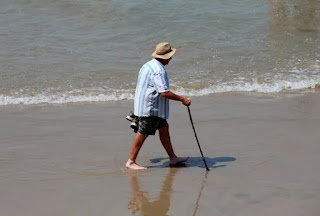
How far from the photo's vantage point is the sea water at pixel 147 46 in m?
10.0

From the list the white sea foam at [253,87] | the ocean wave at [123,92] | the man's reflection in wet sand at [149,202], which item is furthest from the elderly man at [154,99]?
the white sea foam at [253,87]

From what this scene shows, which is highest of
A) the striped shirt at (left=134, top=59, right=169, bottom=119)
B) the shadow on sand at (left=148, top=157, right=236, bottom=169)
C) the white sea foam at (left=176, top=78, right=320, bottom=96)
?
the striped shirt at (left=134, top=59, right=169, bottom=119)

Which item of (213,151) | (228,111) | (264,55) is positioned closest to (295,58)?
(264,55)

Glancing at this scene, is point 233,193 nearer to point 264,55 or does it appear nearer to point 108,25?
point 264,55

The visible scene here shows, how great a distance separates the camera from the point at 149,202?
5133 millimetres

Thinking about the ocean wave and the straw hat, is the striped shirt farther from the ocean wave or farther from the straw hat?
the ocean wave

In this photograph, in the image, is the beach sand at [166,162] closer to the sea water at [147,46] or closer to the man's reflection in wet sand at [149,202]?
the man's reflection in wet sand at [149,202]

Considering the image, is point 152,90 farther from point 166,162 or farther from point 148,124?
point 166,162

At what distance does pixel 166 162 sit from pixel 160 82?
42.5 inches

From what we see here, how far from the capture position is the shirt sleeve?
225 inches

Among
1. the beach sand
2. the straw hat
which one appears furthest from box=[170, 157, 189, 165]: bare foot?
the straw hat

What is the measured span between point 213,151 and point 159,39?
7106 millimetres

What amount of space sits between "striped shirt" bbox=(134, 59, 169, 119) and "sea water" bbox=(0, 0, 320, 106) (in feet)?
11.3

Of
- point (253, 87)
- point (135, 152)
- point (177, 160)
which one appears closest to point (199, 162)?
point (177, 160)
